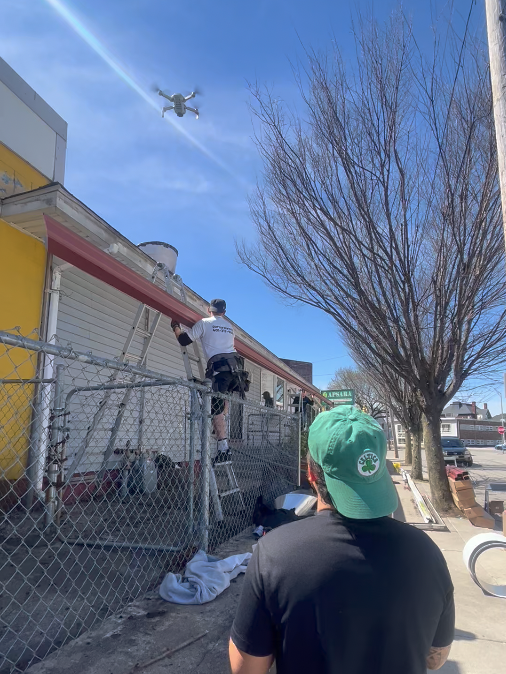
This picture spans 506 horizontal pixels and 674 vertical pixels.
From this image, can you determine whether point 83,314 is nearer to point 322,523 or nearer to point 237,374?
point 237,374

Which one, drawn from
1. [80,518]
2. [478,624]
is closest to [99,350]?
[80,518]

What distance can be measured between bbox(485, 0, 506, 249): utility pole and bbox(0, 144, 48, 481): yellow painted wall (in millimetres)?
4819

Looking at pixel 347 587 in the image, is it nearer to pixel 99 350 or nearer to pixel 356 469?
pixel 356 469

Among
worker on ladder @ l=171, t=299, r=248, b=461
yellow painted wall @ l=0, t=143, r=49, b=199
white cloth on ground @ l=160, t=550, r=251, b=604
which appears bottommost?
white cloth on ground @ l=160, t=550, r=251, b=604

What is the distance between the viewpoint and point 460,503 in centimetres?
817

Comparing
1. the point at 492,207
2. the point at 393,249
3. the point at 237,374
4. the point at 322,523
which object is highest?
the point at 492,207

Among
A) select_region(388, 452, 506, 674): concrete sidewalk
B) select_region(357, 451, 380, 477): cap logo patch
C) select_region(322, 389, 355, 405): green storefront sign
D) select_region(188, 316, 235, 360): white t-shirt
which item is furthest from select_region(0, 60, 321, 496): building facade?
select_region(322, 389, 355, 405): green storefront sign

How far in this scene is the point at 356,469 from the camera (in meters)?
1.35

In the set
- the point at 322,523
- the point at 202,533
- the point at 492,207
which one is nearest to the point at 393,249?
the point at 492,207

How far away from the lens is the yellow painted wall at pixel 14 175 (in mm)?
5512

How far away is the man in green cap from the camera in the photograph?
1237 mm

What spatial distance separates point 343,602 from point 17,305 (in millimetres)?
5167

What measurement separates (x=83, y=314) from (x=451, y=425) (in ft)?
199

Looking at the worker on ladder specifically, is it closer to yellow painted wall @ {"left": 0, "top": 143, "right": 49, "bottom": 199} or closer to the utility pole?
yellow painted wall @ {"left": 0, "top": 143, "right": 49, "bottom": 199}
